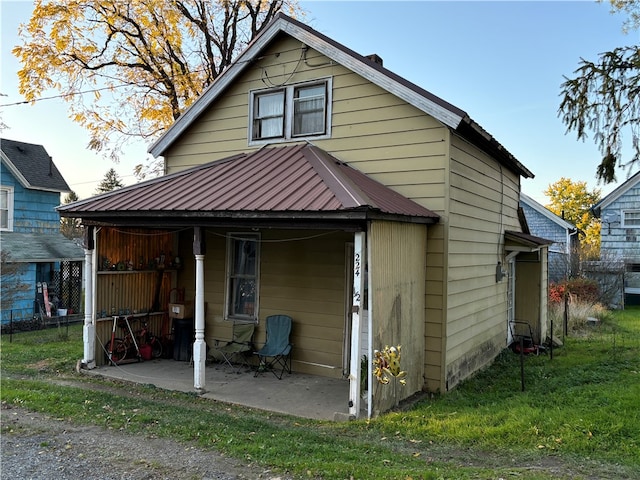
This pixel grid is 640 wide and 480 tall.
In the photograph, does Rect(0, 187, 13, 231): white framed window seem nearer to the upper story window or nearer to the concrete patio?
the concrete patio

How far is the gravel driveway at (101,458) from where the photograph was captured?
13.9 ft

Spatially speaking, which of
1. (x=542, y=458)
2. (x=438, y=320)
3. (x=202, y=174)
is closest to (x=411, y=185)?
(x=438, y=320)

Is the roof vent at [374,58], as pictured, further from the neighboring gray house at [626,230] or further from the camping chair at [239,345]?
the neighboring gray house at [626,230]

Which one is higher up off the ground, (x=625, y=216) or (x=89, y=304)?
(x=625, y=216)

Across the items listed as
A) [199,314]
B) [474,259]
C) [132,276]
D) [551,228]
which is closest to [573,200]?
[551,228]

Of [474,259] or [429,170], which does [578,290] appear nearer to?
[474,259]

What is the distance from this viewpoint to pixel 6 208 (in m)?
16.3

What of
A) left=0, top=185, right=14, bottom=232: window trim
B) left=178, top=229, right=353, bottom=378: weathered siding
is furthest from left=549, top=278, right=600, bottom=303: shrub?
left=0, top=185, right=14, bottom=232: window trim

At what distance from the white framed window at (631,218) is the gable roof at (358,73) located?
13.6 metres

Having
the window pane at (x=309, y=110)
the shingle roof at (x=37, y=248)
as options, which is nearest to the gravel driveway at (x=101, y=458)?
the window pane at (x=309, y=110)

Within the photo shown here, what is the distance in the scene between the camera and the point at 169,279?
1020 cm

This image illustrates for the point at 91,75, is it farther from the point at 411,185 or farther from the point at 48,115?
the point at 411,185

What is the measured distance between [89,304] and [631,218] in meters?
21.8

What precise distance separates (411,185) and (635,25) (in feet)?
13.2
